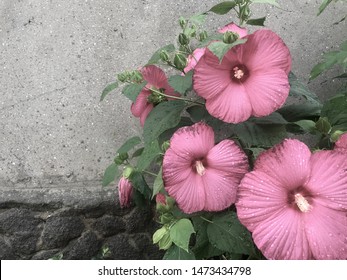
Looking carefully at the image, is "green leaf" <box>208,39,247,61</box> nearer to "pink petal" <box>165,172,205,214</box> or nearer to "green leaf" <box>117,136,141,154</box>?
"pink petal" <box>165,172,205,214</box>

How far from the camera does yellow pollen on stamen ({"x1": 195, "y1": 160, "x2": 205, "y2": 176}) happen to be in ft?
2.96

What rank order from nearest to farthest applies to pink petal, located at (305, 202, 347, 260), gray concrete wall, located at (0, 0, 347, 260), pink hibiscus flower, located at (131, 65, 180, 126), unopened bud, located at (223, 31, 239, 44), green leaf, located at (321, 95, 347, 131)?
pink petal, located at (305, 202, 347, 260) < unopened bud, located at (223, 31, 239, 44) < green leaf, located at (321, 95, 347, 131) < pink hibiscus flower, located at (131, 65, 180, 126) < gray concrete wall, located at (0, 0, 347, 260)

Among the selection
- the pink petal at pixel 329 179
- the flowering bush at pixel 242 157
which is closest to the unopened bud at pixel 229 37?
the flowering bush at pixel 242 157

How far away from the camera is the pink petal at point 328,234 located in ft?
2.41

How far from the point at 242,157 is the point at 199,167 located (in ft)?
0.28

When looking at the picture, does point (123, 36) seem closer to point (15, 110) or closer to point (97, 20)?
point (97, 20)

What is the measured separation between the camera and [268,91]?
859 mm

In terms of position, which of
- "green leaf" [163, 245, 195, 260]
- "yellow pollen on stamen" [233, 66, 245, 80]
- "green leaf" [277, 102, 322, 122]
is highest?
"yellow pollen on stamen" [233, 66, 245, 80]

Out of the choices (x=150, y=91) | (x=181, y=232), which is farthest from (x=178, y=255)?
(x=150, y=91)

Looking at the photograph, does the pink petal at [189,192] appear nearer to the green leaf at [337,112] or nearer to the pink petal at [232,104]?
the pink petal at [232,104]

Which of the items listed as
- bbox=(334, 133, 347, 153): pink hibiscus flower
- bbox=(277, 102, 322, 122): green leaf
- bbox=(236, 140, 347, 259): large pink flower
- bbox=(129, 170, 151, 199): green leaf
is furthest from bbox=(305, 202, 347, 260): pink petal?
bbox=(129, 170, 151, 199): green leaf

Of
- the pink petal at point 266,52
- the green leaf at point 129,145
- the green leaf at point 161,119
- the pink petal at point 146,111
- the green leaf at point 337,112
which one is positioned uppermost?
the pink petal at point 266,52

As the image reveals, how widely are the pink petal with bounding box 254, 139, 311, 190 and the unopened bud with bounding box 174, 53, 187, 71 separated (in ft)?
1.01

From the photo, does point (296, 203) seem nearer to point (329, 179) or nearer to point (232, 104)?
point (329, 179)
